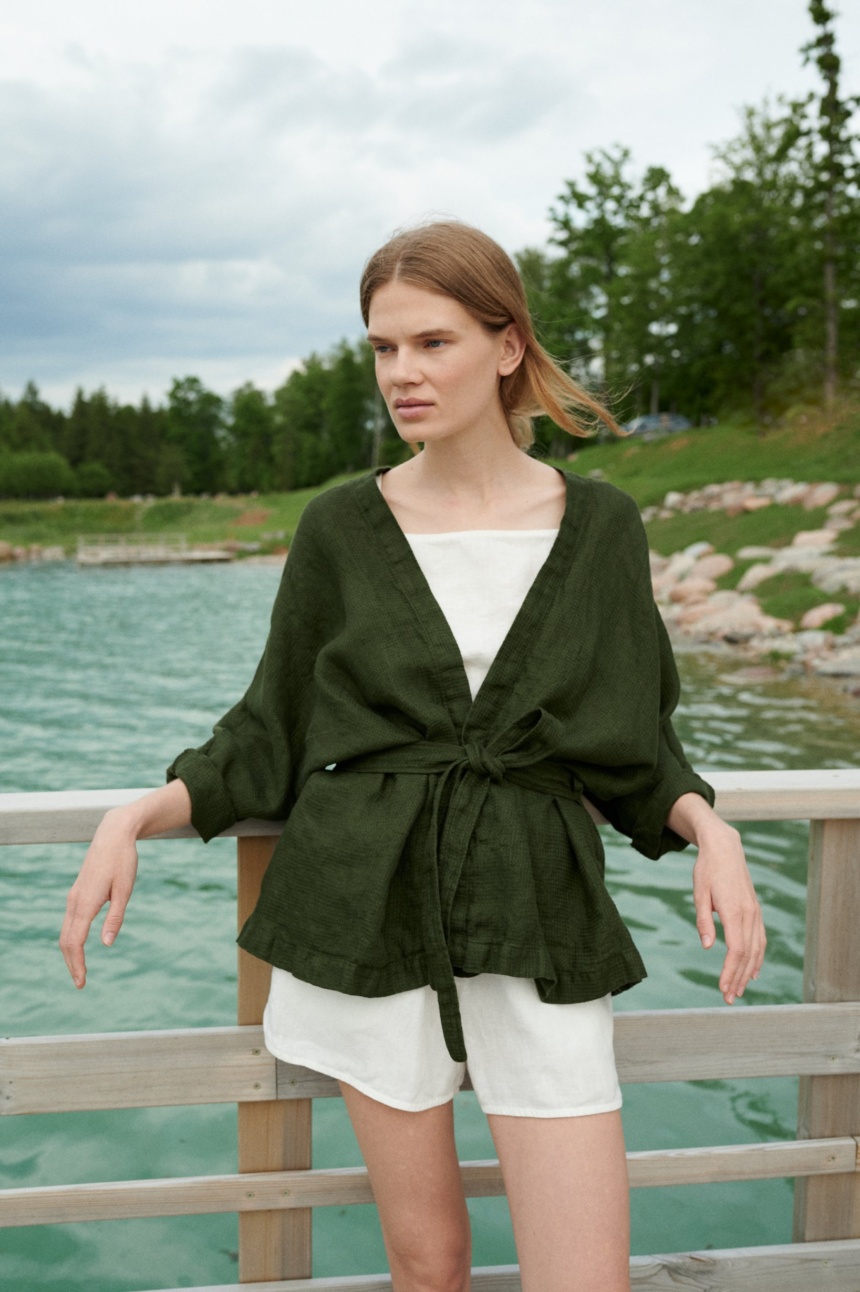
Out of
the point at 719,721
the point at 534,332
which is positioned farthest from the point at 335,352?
the point at 534,332

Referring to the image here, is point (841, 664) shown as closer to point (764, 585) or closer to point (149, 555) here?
point (764, 585)

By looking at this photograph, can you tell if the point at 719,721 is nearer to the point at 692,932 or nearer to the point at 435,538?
the point at 692,932

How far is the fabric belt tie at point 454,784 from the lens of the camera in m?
1.36

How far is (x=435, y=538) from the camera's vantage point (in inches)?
59.1

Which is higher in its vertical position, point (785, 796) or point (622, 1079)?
point (785, 796)

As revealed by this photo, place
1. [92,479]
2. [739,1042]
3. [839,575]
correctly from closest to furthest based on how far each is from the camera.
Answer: [739,1042] → [839,575] → [92,479]

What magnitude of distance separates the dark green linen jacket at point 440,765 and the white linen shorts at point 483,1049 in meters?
0.04

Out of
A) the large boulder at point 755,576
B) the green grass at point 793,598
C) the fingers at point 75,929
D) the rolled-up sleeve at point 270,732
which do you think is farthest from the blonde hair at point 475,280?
the large boulder at point 755,576

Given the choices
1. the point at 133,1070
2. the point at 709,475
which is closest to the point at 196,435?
the point at 709,475

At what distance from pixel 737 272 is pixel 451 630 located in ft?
104

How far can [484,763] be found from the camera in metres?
1.39

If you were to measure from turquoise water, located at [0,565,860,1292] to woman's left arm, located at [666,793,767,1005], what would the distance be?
1.95 meters

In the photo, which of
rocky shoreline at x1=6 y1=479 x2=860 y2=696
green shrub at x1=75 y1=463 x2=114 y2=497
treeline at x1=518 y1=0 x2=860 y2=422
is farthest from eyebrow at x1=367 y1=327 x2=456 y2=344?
green shrub at x1=75 y1=463 x2=114 y2=497

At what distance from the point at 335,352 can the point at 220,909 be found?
63.9m
